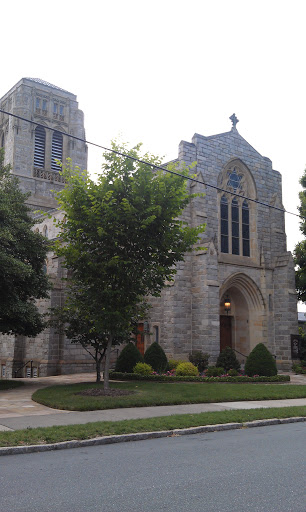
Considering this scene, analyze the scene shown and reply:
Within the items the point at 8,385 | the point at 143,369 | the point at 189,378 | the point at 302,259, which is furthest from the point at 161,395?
the point at 302,259

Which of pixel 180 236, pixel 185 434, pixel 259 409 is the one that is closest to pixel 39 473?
pixel 185 434

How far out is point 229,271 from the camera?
26.0 meters

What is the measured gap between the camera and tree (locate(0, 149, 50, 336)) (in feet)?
50.5

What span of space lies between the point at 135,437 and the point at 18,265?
8014mm

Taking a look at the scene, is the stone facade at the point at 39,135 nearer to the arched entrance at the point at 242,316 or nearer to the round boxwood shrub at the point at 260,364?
the arched entrance at the point at 242,316

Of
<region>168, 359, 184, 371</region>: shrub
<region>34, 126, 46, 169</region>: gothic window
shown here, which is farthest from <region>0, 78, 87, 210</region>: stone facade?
<region>168, 359, 184, 371</region>: shrub

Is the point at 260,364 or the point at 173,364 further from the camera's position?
the point at 173,364

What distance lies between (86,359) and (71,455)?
17.8m

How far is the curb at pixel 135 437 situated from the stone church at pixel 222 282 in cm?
1251

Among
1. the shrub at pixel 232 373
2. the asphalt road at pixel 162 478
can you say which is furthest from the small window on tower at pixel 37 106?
the asphalt road at pixel 162 478

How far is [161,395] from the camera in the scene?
14297 millimetres

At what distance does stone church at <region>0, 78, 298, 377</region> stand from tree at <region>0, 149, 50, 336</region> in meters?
5.77

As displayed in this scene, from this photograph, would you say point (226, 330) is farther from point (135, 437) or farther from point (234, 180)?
point (135, 437)

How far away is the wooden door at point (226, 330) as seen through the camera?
1089 inches
